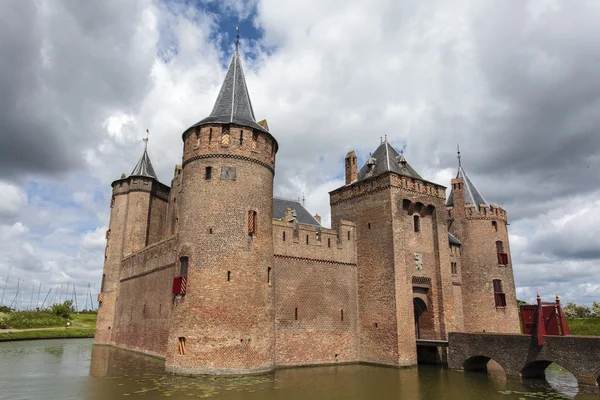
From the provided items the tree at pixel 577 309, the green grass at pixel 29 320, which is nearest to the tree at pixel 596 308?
the tree at pixel 577 309

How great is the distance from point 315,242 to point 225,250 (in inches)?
236

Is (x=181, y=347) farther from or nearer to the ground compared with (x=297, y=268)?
nearer to the ground

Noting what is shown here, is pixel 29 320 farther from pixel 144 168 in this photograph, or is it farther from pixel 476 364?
pixel 476 364

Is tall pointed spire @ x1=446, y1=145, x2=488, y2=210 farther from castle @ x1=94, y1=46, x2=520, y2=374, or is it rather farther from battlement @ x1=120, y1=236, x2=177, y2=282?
battlement @ x1=120, y1=236, x2=177, y2=282

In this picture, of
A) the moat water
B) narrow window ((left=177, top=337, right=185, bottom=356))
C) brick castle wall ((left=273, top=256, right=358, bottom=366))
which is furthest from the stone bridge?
narrow window ((left=177, top=337, right=185, bottom=356))

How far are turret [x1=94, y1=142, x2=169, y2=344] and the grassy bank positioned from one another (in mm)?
10590

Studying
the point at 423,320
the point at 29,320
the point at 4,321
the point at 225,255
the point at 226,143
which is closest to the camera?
the point at 225,255

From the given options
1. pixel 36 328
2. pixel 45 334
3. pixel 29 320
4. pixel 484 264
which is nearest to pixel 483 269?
pixel 484 264

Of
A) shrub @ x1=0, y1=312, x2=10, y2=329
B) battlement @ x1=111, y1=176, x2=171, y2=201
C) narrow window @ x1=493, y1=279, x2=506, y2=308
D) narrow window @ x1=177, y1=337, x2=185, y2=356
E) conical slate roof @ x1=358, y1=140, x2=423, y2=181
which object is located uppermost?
battlement @ x1=111, y1=176, x2=171, y2=201

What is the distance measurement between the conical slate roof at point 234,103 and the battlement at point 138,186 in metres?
14.1

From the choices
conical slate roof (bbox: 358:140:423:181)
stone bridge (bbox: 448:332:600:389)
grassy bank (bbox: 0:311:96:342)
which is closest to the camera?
stone bridge (bbox: 448:332:600:389)

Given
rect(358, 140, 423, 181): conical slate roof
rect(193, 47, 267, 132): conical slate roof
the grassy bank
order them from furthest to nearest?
the grassy bank → rect(358, 140, 423, 181): conical slate roof → rect(193, 47, 267, 132): conical slate roof

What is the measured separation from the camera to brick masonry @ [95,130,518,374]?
18.5 m

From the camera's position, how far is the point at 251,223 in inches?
771
